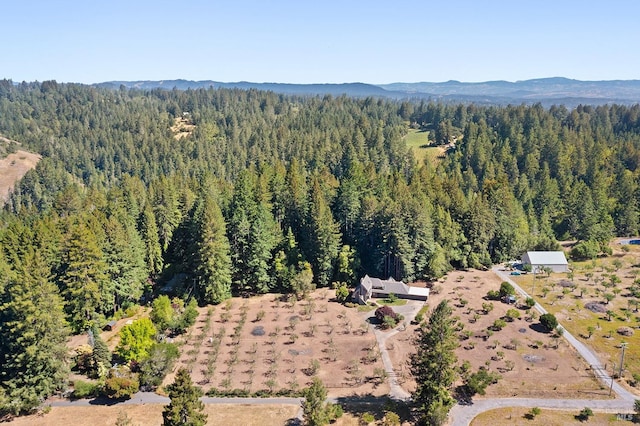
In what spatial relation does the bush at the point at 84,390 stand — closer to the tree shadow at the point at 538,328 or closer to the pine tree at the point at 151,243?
the pine tree at the point at 151,243

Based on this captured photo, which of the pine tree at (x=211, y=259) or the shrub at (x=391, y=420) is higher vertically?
the pine tree at (x=211, y=259)

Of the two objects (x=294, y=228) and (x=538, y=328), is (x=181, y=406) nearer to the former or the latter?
(x=538, y=328)

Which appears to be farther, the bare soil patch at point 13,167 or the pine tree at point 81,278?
the bare soil patch at point 13,167

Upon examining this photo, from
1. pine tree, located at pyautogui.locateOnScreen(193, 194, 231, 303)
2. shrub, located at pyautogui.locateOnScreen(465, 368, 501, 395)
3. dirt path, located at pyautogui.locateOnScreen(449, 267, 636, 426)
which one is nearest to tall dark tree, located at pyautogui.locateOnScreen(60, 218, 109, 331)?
pine tree, located at pyautogui.locateOnScreen(193, 194, 231, 303)

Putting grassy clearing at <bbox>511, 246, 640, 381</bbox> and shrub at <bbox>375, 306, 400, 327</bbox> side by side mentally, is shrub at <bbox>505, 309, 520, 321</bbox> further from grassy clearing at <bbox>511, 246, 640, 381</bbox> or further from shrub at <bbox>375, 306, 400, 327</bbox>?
shrub at <bbox>375, 306, 400, 327</bbox>

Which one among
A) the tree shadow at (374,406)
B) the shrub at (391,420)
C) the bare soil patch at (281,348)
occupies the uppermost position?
the shrub at (391,420)

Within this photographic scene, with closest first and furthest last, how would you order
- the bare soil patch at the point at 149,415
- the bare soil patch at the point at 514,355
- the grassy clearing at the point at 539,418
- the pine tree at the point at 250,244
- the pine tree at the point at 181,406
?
the pine tree at the point at 181,406 → the grassy clearing at the point at 539,418 → the bare soil patch at the point at 149,415 → the bare soil patch at the point at 514,355 → the pine tree at the point at 250,244

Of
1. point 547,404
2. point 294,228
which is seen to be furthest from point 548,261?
point 294,228

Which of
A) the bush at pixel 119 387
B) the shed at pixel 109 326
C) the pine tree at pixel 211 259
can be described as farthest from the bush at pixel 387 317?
the shed at pixel 109 326
